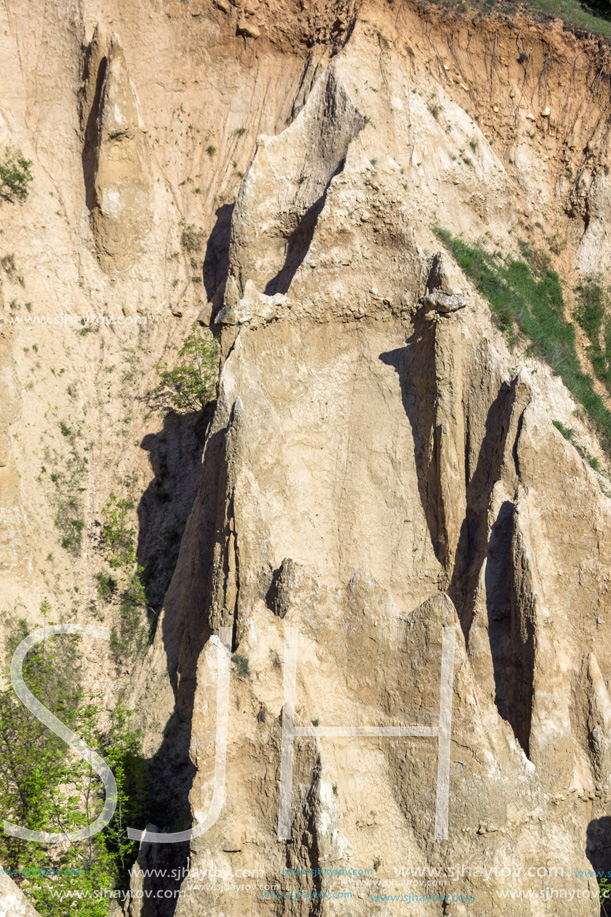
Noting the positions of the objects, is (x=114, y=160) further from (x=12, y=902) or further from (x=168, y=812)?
(x=12, y=902)

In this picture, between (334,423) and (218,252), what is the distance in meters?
9.28

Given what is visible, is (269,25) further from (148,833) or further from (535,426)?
(148,833)

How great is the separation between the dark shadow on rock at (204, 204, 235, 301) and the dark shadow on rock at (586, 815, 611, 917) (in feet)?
53.4

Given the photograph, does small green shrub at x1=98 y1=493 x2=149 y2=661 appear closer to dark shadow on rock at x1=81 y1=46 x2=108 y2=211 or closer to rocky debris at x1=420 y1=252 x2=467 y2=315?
rocky debris at x1=420 y1=252 x2=467 y2=315

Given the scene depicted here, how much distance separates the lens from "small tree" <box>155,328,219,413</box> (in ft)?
73.3

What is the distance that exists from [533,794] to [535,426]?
6.17 metres

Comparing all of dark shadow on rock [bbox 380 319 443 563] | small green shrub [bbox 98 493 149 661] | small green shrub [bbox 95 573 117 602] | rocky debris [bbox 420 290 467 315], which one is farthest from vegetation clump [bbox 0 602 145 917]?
rocky debris [bbox 420 290 467 315]

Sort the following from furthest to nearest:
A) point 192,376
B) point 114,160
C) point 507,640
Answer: point 114,160 < point 192,376 < point 507,640

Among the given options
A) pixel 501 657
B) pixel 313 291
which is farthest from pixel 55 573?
pixel 501 657

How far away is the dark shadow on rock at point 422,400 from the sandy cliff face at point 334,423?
0.08 metres

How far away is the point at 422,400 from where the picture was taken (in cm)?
1731

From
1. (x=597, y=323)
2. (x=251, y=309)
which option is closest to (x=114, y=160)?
(x=251, y=309)

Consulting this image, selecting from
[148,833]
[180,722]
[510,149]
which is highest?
[510,149]

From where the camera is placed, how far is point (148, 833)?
623 inches
